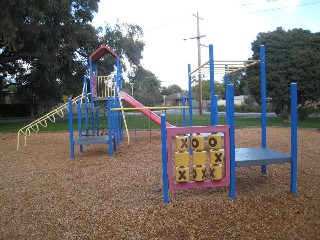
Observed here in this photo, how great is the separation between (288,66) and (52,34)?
14.2m

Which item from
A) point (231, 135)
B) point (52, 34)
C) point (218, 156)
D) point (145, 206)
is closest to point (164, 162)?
point (145, 206)

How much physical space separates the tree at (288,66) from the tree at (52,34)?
11695 millimetres

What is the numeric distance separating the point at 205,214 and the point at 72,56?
1972cm

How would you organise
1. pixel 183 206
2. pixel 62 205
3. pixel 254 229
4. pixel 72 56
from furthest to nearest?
pixel 72 56 < pixel 62 205 < pixel 183 206 < pixel 254 229

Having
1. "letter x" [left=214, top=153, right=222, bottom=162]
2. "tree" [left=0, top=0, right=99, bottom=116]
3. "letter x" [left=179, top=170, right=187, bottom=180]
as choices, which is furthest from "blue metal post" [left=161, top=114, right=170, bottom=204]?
"tree" [left=0, top=0, right=99, bottom=116]

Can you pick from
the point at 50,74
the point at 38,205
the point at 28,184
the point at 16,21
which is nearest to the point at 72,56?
the point at 50,74

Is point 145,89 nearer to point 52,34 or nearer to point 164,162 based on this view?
point 52,34

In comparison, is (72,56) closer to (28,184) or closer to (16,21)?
(16,21)

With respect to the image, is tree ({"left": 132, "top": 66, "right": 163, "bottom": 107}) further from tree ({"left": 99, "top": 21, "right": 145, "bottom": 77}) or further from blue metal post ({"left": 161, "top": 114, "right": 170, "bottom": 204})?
blue metal post ({"left": 161, "top": 114, "right": 170, "bottom": 204})

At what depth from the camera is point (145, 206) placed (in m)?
4.15

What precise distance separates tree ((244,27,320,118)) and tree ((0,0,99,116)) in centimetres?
1169

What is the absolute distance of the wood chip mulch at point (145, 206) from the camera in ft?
11.0

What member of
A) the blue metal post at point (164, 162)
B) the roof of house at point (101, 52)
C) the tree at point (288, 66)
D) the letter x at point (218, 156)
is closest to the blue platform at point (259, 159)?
the letter x at point (218, 156)

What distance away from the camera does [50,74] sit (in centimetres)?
2156
